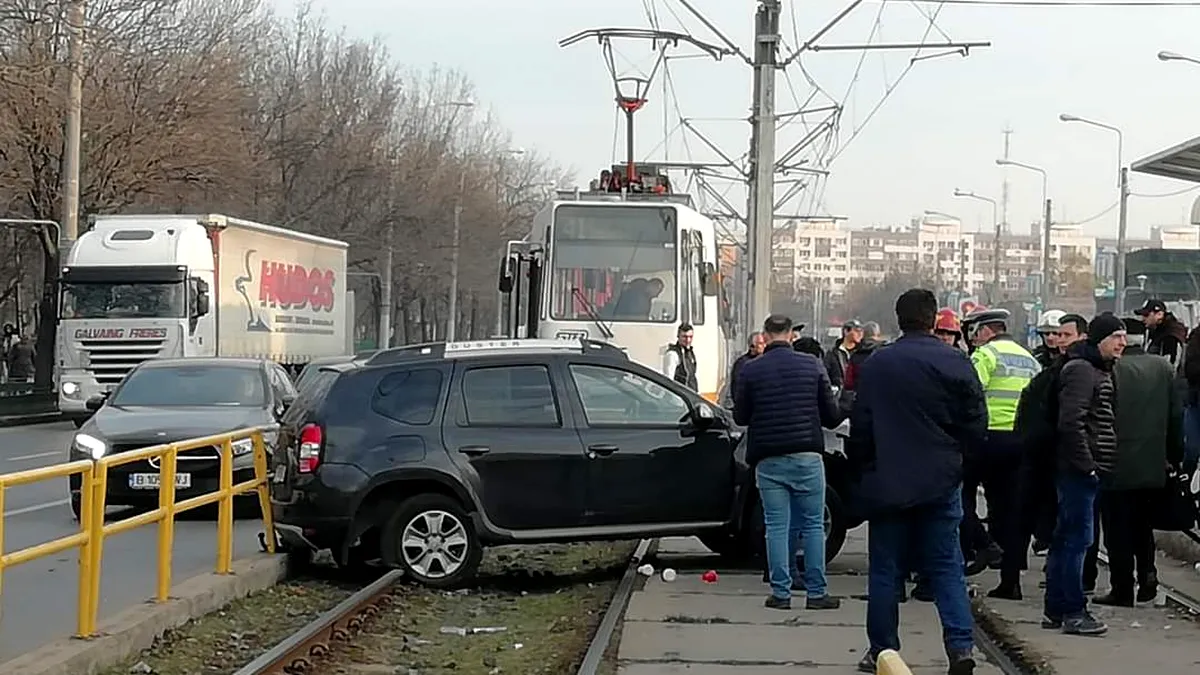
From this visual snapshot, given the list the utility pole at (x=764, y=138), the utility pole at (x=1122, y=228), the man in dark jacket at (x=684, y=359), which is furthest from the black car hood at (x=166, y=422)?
the utility pole at (x=1122, y=228)

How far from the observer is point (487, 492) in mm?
11992

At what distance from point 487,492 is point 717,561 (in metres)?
2.19

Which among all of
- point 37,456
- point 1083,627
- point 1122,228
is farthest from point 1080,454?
point 1122,228

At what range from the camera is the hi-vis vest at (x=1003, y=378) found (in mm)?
11570

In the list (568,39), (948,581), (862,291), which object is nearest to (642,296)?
(568,39)

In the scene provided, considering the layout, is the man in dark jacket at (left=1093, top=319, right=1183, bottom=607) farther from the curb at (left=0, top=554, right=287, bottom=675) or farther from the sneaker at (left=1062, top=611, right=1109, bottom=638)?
the curb at (left=0, top=554, right=287, bottom=675)

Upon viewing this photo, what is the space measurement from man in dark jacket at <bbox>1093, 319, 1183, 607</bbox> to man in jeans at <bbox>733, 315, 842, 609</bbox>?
1.72 metres

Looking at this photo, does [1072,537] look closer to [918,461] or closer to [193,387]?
[918,461]

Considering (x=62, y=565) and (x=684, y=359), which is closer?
(x=62, y=565)

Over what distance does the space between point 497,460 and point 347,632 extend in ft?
7.18

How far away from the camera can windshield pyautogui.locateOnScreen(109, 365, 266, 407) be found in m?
17.4

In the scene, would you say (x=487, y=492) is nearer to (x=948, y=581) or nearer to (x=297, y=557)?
(x=297, y=557)

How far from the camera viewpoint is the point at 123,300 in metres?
31.0

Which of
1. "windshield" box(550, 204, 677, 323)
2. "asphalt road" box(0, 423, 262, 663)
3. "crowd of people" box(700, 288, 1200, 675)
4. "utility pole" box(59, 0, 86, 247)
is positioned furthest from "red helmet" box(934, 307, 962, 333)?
"utility pole" box(59, 0, 86, 247)
